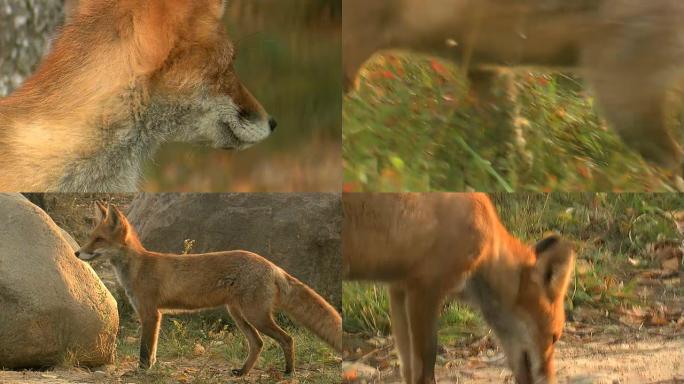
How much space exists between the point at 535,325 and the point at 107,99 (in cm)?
204

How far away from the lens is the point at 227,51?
483 centimetres

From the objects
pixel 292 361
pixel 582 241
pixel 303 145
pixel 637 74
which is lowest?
pixel 292 361

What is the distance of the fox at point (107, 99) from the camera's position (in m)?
4.48

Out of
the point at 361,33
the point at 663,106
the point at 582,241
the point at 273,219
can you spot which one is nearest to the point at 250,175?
the point at 273,219

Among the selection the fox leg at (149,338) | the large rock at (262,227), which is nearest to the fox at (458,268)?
the large rock at (262,227)

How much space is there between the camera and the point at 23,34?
5.07 meters

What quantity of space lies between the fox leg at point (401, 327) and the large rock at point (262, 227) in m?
0.26

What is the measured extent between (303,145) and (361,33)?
0.56 m

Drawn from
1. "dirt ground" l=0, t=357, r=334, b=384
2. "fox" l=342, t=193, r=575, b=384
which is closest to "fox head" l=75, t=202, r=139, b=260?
"dirt ground" l=0, t=357, r=334, b=384

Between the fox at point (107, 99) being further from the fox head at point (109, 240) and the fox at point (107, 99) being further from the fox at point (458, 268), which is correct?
A: the fox at point (458, 268)

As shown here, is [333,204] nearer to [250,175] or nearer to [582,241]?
[250,175]

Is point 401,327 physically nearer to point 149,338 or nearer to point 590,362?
point 590,362

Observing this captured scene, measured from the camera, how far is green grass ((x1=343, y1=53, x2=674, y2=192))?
4.93 metres

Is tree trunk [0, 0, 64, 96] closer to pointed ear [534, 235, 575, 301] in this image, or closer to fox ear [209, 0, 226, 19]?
fox ear [209, 0, 226, 19]
